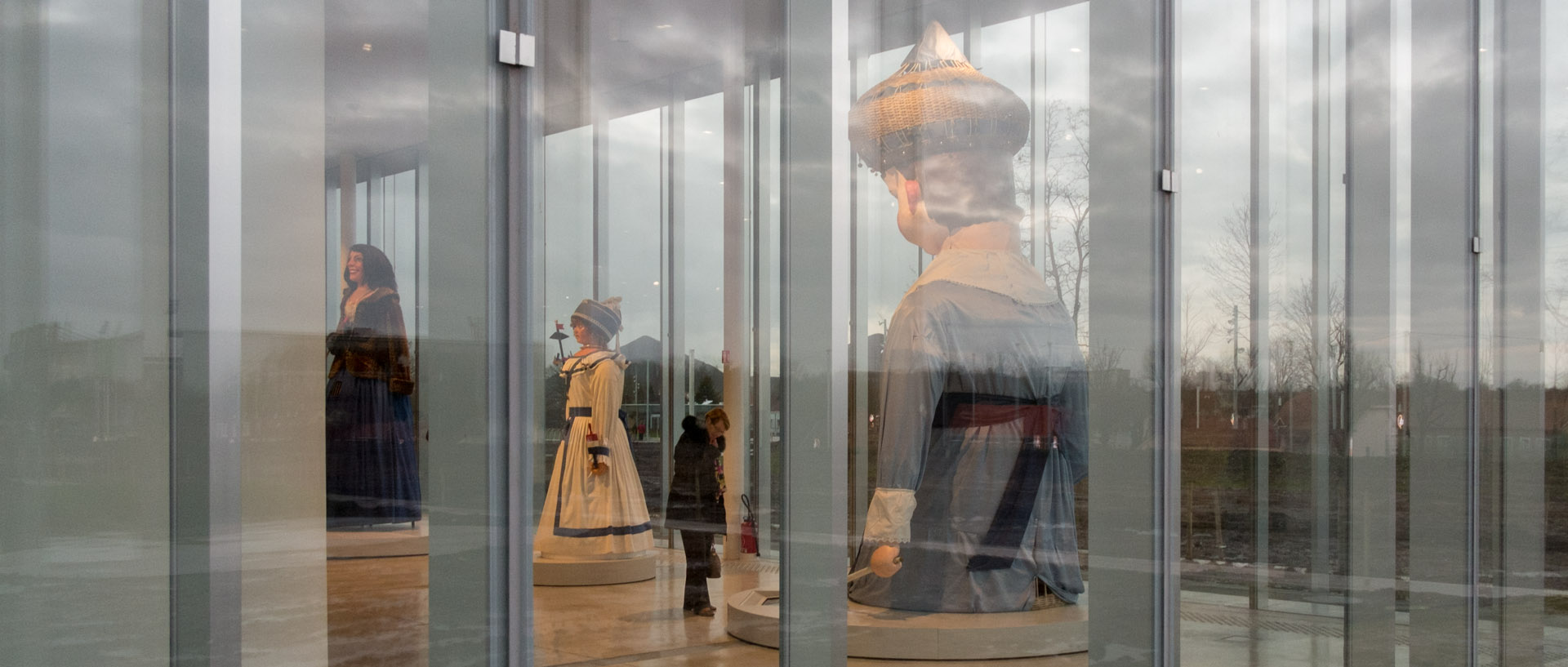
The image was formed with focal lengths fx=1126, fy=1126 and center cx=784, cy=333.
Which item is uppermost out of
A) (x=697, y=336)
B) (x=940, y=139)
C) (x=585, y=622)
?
(x=940, y=139)

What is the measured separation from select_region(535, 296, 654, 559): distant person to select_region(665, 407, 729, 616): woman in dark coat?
12 cm

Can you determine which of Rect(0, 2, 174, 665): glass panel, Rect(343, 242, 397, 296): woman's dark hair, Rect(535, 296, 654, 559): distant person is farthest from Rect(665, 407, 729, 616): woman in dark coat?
Rect(0, 2, 174, 665): glass panel

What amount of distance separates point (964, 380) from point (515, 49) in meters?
1.94

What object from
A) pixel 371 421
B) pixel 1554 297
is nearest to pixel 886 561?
pixel 371 421

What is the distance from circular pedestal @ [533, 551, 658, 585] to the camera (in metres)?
2.87

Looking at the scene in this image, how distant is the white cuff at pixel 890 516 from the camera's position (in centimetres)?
371

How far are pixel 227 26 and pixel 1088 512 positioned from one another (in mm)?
3409

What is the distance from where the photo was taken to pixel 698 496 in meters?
3.14

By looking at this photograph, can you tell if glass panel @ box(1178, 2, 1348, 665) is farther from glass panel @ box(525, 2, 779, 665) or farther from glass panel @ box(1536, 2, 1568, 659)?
glass panel @ box(525, 2, 779, 665)

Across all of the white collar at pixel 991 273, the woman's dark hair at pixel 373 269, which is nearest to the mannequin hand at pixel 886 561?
the white collar at pixel 991 273

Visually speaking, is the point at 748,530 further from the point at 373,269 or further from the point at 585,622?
the point at 373,269

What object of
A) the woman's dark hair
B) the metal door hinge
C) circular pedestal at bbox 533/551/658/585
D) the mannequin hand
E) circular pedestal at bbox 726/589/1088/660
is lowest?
circular pedestal at bbox 726/589/1088/660

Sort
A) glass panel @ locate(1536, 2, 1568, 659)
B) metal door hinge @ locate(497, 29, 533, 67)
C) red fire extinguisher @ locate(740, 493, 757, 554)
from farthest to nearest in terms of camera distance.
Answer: glass panel @ locate(1536, 2, 1568, 659) < red fire extinguisher @ locate(740, 493, 757, 554) < metal door hinge @ locate(497, 29, 533, 67)

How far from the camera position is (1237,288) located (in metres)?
5.00
